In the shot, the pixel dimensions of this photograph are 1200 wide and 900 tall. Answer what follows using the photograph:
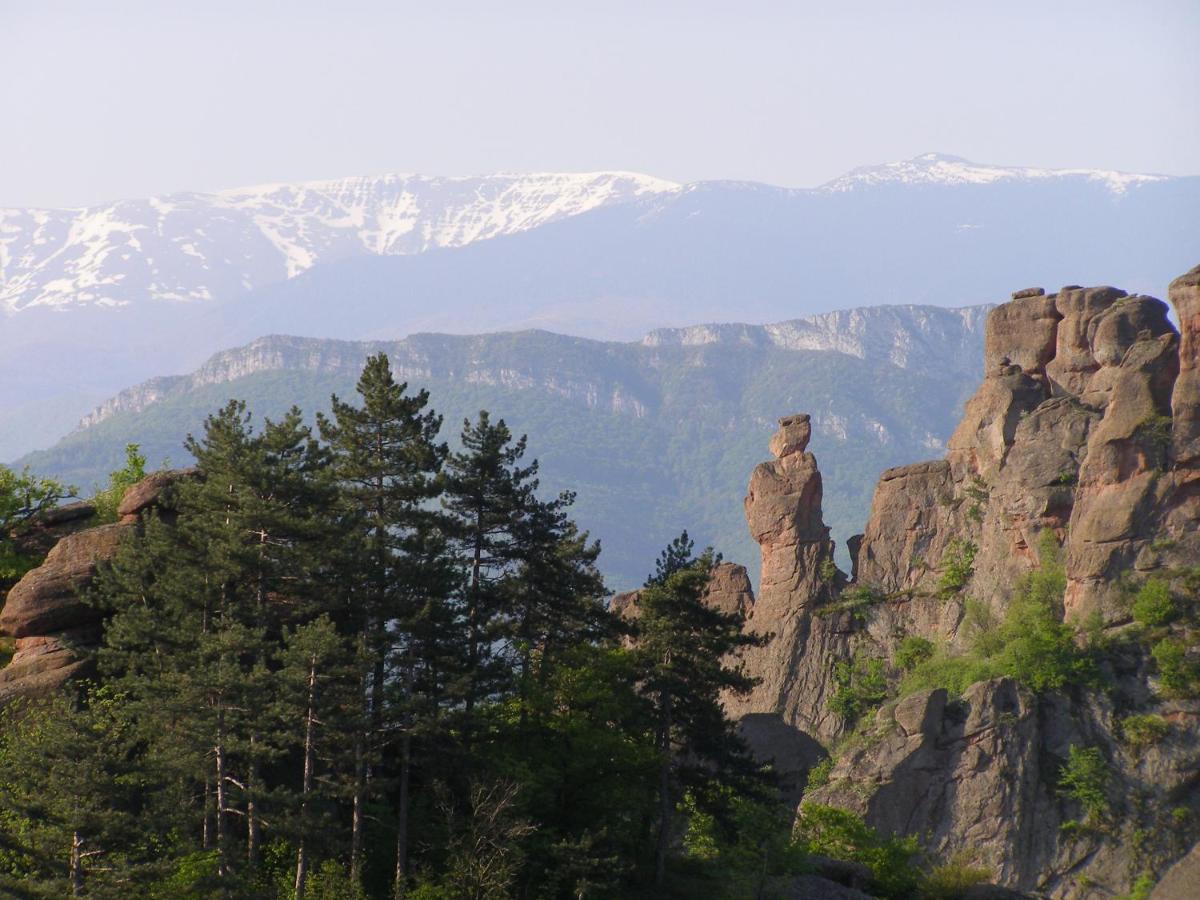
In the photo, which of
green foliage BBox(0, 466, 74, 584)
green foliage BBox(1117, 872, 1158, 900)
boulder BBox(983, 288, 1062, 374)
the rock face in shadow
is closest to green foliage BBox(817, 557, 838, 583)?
the rock face in shadow

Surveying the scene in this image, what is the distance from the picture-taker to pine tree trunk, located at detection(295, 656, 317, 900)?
46812mm

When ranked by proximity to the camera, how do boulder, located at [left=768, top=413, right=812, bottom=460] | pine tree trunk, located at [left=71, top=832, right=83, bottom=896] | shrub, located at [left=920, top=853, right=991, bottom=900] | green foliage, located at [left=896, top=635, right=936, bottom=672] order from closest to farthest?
pine tree trunk, located at [left=71, top=832, right=83, bottom=896] → shrub, located at [left=920, top=853, right=991, bottom=900] → green foliage, located at [left=896, top=635, right=936, bottom=672] → boulder, located at [left=768, top=413, right=812, bottom=460]

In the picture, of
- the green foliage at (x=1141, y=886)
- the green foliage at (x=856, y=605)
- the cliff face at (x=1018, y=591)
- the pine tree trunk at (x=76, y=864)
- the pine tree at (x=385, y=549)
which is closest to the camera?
the pine tree trunk at (x=76, y=864)

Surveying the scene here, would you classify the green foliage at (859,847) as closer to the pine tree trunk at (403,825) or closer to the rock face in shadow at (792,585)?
the pine tree trunk at (403,825)

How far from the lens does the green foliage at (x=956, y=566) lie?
3728 inches

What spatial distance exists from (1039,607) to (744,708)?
58.7 feet

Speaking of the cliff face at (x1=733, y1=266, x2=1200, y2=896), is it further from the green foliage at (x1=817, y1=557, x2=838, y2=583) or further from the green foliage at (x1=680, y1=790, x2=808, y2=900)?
the green foliage at (x1=680, y1=790, x2=808, y2=900)

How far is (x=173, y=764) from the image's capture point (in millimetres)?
46312

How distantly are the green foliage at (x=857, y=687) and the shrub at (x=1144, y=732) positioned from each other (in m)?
16.3

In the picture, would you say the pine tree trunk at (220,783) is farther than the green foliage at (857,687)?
No

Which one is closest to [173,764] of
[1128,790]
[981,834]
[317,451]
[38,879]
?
[38,879]

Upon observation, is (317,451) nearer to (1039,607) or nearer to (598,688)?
(598,688)

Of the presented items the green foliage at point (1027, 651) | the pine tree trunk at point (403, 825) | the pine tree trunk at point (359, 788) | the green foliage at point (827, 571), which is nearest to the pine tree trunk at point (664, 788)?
the pine tree trunk at point (403, 825)

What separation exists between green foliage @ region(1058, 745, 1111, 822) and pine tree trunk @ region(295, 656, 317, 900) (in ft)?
142
